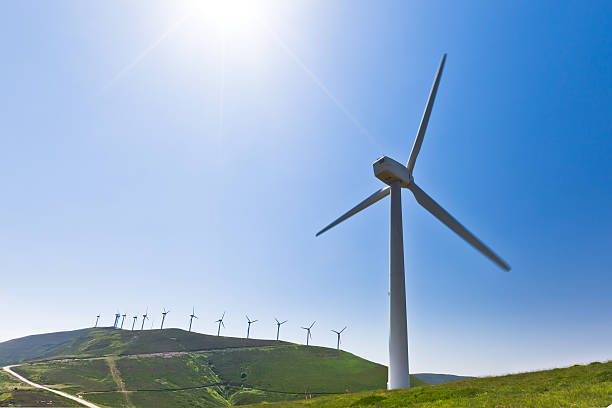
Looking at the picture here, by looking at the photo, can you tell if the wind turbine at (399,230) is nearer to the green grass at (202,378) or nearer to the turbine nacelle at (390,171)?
the turbine nacelle at (390,171)

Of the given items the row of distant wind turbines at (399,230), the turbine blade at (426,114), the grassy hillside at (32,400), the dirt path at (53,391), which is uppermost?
the turbine blade at (426,114)

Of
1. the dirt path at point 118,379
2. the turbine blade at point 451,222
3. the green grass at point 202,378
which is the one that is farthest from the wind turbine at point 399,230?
the dirt path at point 118,379

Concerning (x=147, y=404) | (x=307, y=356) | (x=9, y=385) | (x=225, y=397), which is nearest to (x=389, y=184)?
(x=147, y=404)

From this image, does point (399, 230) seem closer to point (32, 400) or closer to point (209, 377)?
point (32, 400)

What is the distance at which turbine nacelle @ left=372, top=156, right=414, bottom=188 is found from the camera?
1988 inches

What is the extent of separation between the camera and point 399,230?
47062 millimetres

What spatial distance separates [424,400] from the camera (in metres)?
27.3

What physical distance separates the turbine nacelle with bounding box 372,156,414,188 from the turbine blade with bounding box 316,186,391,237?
139 inches

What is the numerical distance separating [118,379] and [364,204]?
5482 inches

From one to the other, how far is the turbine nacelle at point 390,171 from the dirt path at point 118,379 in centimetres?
11294

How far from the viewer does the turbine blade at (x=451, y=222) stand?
1578 inches

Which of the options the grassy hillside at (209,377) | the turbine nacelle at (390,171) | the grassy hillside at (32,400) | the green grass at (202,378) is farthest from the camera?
the grassy hillside at (209,377)

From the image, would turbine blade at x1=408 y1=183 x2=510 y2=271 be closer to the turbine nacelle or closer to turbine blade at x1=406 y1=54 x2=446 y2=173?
the turbine nacelle

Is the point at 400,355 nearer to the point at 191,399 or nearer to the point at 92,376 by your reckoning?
the point at 191,399
